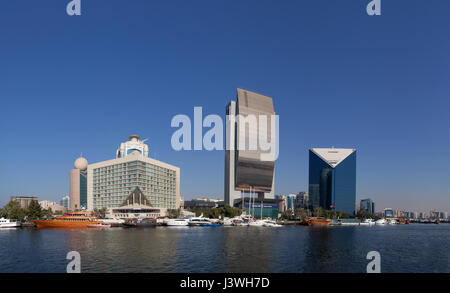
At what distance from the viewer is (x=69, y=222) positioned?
429ft

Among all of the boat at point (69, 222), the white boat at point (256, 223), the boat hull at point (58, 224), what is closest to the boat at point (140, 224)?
the boat at point (69, 222)

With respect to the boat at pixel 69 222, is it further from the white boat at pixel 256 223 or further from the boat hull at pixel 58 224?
the white boat at pixel 256 223

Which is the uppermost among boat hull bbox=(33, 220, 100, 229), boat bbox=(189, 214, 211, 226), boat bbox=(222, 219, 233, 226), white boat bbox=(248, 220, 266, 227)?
boat hull bbox=(33, 220, 100, 229)

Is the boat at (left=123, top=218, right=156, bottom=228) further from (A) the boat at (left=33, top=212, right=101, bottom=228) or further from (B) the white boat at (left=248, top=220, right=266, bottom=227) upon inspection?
(B) the white boat at (left=248, top=220, right=266, bottom=227)

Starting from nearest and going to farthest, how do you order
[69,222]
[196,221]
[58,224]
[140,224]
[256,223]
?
1. [58,224]
2. [69,222]
3. [140,224]
4. [196,221]
5. [256,223]

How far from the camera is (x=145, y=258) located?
2124 inches

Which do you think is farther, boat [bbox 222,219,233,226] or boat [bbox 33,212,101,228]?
boat [bbox 222,219,233,226]

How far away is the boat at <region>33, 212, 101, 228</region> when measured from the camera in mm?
129250

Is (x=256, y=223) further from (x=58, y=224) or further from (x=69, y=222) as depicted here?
(x=58, y=224)

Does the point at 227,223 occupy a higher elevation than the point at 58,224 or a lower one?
lower

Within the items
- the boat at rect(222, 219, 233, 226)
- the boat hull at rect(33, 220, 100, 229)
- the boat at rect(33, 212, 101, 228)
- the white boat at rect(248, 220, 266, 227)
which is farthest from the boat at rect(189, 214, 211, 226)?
the boat hull at rect(33, 220, 100, 229)

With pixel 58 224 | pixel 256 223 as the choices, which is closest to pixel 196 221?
pixel 256 223
